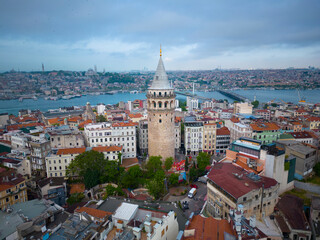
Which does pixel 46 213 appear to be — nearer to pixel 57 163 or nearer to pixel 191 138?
pixel 57 163

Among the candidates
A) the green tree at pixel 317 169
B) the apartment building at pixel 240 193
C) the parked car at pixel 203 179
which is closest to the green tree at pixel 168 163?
the parked car at pixel 203 179

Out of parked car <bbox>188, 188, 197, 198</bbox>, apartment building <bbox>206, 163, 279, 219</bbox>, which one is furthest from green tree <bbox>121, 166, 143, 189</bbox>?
apartment building <bbox>206, 163, 279, 219</bbox>

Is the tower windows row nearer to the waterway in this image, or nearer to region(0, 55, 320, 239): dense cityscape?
region(0, 55, 320, 239): dense cityscape

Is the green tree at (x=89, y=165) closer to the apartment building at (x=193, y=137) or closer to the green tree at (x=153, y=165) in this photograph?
the green tree at (x=153, y=165)

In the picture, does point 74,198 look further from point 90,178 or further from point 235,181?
point 235,181

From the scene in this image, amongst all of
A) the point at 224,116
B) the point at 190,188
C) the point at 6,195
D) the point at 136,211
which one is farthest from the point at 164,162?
the point at 224,116

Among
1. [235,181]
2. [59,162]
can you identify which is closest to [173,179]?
[235,181]
